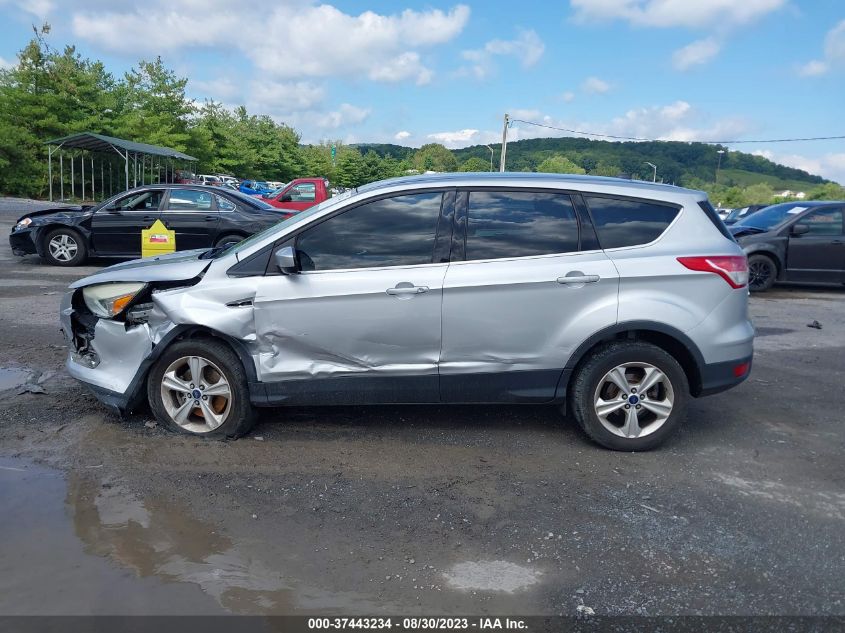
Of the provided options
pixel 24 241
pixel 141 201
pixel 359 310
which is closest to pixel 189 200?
pixel 141 201

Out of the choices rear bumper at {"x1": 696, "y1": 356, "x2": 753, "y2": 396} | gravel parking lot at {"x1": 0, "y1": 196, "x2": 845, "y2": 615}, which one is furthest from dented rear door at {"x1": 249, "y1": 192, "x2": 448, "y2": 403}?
rear bumper at {"x1": 696, "y1": 356, "x2": 753, "y2": 396}

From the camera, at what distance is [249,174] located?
202 ft

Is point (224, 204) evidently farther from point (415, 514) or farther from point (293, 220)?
point (415, 514)

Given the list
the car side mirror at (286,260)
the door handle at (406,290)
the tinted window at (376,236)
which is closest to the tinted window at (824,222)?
the tinted window at (376,236)

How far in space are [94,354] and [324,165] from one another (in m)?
79.5

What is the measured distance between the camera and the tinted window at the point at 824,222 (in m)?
12.2

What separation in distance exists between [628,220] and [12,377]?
5.19 meters

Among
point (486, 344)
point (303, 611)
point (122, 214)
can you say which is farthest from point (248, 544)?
point (122, 214)

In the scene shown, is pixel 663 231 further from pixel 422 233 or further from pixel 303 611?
pixel 303 611

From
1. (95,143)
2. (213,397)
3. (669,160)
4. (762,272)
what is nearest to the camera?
(213,397)

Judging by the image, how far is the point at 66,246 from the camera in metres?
12.7

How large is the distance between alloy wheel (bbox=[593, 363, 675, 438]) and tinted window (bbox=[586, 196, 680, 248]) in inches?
33.8

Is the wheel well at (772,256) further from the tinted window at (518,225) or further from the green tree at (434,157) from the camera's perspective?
the green tree at (434,157)

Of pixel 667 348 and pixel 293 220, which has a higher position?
pixel 293 220
